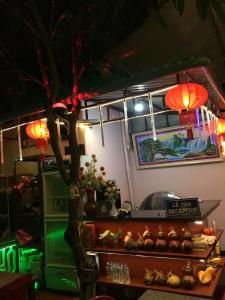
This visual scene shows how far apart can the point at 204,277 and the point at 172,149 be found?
13.1 feet

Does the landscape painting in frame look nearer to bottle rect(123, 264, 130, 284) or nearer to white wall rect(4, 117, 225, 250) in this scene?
white wall rect(4, 117, 225, 250)

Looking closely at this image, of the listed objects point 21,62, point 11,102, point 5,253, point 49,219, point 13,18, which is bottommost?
point 5,253

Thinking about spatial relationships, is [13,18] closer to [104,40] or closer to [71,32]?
[71,32]

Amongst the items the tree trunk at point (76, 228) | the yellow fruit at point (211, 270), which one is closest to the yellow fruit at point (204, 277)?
the yellow fruit at point (211, 270)

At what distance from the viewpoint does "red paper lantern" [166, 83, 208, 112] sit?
316cm

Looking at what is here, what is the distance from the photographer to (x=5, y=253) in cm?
498

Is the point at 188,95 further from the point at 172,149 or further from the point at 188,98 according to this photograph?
the point at 172,149

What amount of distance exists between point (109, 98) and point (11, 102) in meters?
1.21

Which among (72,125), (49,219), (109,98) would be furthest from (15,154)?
(72,125)

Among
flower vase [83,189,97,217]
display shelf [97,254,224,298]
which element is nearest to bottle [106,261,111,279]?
display shelf [97,254,224,298]

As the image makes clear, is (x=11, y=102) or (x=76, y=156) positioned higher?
(x=11, y=102)

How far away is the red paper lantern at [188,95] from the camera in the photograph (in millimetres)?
3160

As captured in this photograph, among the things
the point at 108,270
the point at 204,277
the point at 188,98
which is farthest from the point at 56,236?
the point at 188,98

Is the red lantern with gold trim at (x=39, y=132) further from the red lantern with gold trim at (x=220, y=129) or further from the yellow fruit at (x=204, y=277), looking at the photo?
the red lantern with gold trim at (x=220, y=129)
